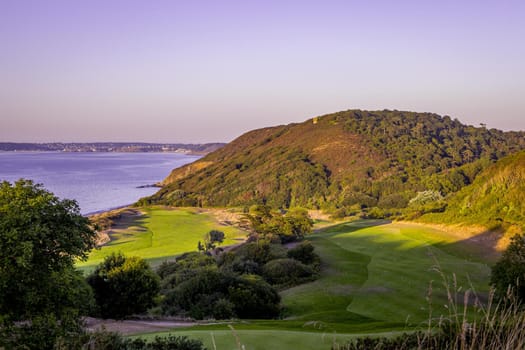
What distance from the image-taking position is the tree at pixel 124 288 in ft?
69.7

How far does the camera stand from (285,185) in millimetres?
150000

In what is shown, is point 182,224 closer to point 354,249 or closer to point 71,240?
point 354,249

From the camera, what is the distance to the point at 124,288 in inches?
851

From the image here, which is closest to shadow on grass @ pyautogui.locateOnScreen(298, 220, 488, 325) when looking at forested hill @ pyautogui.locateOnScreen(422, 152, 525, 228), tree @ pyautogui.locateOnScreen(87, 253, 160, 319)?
forested hill @ pyautogui.locateOnScreen(422, 152, 525, 228)

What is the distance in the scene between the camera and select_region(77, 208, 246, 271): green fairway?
60.8 metres

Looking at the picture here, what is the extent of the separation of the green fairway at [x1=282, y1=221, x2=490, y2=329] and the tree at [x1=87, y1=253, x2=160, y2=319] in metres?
7.75

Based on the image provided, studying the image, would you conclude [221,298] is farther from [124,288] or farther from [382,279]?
[382,279]

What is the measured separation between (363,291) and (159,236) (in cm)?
5577

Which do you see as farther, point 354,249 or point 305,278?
point 354,249

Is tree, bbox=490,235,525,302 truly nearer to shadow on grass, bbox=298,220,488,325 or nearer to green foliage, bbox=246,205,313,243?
shadow on grass, bbox=298,220,488,325

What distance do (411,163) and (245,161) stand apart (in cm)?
6997

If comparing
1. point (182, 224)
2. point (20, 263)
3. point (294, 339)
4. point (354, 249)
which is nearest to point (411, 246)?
point (354, 249)

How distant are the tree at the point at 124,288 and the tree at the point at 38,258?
7.87 metres

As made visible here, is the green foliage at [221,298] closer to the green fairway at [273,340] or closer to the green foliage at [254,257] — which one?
the green fairway at [273,340]
